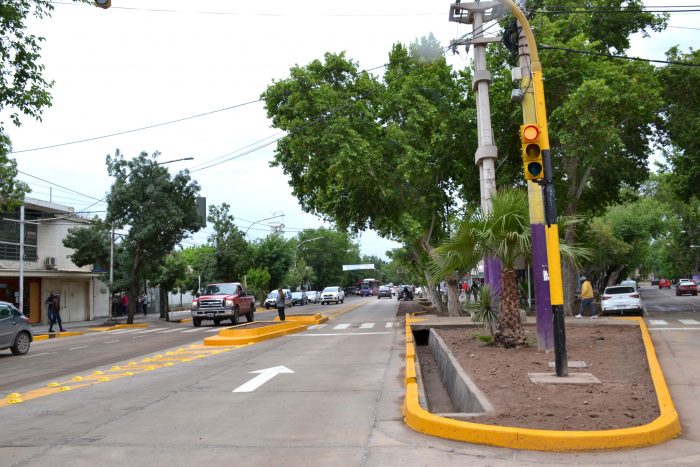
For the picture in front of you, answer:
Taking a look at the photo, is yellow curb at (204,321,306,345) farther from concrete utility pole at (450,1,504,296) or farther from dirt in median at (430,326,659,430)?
concrete utility pole at (450,1,504,296)

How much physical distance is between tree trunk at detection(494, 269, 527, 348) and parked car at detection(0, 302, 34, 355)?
1374 cm

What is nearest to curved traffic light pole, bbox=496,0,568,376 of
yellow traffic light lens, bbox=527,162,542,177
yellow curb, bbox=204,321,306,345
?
yellow traffic light lens, bbox=527,162,542,177

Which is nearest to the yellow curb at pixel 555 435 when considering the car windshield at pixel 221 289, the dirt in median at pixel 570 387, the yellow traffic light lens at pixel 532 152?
the dirt in median at pixel 570 387

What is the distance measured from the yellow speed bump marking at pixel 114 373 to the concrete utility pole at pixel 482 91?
7887 mm

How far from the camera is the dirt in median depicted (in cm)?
659

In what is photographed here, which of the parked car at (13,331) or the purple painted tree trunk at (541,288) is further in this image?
the parked car at (13,331)

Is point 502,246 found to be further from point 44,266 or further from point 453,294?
point 44,266

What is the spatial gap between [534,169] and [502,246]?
3.20m

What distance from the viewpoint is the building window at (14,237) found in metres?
33.6

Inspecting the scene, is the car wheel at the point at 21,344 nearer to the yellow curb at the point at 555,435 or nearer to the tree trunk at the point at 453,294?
the yellow curb at the point at 555,435

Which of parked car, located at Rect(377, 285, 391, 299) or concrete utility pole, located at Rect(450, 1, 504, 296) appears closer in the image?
concrete utility pole, located at Rect(450, 1, 504, 296)

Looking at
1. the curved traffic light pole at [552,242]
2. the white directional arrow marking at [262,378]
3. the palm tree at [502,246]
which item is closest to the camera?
the curved traffic light pole at [552,242]

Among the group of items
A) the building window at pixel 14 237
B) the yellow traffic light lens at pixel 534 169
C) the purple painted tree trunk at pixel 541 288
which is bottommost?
the purple painted tree trunk at pixel 541 288

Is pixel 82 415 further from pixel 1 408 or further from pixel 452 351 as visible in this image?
pixel 452 351
